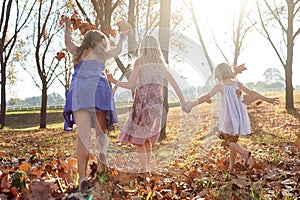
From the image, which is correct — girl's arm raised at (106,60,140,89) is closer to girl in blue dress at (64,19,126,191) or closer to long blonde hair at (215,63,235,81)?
girl in blue dress at (64,19,126,191)

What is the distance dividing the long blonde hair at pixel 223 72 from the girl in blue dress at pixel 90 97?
2.02 m

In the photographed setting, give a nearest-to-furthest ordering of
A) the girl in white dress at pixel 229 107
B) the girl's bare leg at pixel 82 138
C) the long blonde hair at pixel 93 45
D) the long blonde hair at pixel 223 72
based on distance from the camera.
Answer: the girl's bare leg at pixel 82 138 < the long blonde hair at pixel 93 45 < the girl in white dress at pixel 229 107 < the long blonde hair at pixel 223 72

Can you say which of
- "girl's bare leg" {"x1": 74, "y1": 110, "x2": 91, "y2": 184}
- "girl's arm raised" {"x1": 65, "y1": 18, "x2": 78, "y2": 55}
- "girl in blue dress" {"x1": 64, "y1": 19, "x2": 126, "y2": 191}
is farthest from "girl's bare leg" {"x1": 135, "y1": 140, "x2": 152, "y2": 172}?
"girl's arm raised" {"x1": 65, "y1": 18, "x2": 78, "y2": 55}

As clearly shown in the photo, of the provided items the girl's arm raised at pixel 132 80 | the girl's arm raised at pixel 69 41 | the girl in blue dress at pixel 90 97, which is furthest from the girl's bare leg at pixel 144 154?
the girl's arm raised at pixel 69 41

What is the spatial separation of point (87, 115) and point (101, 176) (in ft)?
1.97

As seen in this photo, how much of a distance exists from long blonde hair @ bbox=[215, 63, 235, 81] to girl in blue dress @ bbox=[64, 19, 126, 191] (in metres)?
2.02

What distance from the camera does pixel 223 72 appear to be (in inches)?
215

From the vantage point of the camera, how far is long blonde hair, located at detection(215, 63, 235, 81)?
545cm

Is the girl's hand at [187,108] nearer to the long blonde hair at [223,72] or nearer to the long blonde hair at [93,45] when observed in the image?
the long blonde hair at [223,72]

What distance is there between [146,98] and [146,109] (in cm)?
14

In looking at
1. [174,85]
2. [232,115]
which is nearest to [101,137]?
[174,85]

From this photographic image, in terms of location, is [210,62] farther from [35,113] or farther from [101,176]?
[35,113]

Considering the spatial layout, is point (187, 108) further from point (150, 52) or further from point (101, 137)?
point (101, 137)

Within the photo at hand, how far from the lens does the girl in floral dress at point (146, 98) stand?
15.6 ft
